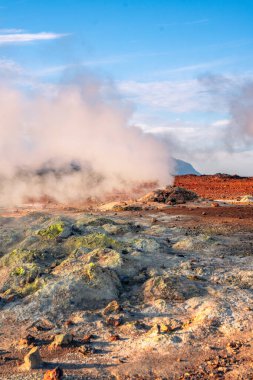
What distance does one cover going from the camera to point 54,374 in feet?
15.1

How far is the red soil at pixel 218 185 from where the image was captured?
2503 cm

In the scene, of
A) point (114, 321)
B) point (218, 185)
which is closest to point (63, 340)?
point (114, 321)

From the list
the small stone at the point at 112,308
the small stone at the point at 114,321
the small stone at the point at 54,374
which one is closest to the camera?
the small stone at the point at 54,374

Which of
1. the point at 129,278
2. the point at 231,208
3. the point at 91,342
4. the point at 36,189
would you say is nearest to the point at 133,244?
the point at 129,278

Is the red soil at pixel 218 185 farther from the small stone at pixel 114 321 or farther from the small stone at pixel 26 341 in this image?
the small stone at pixel 26 341

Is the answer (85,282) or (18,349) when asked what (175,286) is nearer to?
(85,282)

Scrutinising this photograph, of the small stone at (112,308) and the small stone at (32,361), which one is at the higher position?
the small stone at (112,308)

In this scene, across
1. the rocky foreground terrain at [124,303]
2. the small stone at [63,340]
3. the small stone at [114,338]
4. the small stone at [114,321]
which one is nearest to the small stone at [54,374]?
the rocky foreground terrain at [124,303]

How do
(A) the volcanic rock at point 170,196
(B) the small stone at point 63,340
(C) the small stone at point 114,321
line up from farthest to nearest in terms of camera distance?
(A) the volcanic rock at point 170,196, (C) the small stone at point 114,321, (B) the small stone at point 63,340

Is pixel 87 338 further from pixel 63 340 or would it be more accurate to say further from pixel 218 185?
pixel 218 185

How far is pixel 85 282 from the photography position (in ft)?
22.4

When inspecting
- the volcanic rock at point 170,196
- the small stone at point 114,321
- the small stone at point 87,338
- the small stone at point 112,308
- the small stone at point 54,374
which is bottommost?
the small stone at point 54,374

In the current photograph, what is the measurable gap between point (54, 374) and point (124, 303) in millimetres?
1958

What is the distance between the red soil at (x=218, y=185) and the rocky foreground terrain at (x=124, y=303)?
1438cm
